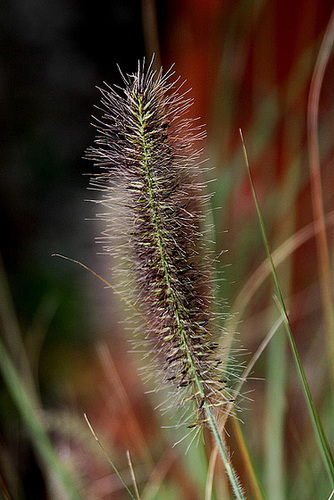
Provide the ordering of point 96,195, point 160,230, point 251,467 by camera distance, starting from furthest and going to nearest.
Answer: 1. point 96,195
2. point 251,467
3. point 160,230

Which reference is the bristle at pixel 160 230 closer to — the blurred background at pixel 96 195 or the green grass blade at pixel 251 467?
the green grass blade at pixel 251 467

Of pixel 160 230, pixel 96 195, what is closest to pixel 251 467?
pixel 160 230

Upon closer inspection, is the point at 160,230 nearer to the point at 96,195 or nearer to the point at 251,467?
the point at 251,467

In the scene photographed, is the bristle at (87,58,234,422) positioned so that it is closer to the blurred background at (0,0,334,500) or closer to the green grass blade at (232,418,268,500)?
the green grass blade at (232,418,268,500)

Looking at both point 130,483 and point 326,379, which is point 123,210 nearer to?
point 326,379

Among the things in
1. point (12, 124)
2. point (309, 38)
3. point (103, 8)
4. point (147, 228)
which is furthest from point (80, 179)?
point (147, 228)

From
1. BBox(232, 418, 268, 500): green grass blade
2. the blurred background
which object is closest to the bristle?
BBox(232, 418, 268, 500): green grass blade

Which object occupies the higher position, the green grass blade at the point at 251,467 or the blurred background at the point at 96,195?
the blurred background at the point at 96,195

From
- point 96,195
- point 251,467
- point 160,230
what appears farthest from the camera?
point 96,195

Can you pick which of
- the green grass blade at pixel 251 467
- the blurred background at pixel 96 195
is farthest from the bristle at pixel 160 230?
the blurred background at pixel 96 195
